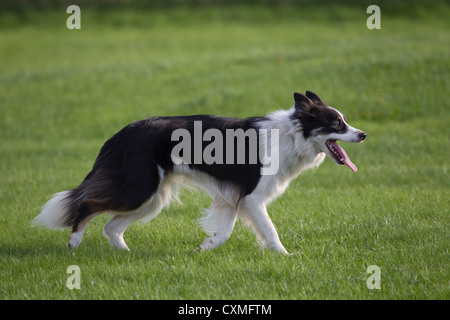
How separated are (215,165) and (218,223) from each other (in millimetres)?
678

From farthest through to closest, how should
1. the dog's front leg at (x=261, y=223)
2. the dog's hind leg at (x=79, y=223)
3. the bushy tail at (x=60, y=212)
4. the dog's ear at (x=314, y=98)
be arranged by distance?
the dog's ear at (x=314, y=98), the bushy tail at (x=60, y=212), the dog's hind leg at (x=79, y=223), the dog's front leg at (x=261, y=223)

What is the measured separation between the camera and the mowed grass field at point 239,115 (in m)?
5.29

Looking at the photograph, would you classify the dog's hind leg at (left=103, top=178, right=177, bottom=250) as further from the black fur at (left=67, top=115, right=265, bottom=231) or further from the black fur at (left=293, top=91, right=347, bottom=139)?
the black fur at (left=293, top=91, right=347, bottom=139)

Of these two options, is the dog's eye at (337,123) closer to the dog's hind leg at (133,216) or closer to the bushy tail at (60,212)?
the dog's hind leg at (133,216)

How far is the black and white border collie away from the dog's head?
1cm

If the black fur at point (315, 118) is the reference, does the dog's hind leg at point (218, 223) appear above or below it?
below

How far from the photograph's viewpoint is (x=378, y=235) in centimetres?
628

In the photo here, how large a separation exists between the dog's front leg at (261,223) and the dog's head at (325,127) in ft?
3.02

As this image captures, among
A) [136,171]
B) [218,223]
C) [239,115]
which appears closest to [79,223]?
[136,171]

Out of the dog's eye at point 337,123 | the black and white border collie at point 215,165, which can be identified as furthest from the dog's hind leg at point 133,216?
the dog's eye at point 337,123

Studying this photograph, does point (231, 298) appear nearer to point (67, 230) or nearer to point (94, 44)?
point (67, 230)

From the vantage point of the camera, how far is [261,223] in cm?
599

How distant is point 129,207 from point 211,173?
3.18ft

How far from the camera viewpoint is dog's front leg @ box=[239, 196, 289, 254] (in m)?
5.95
